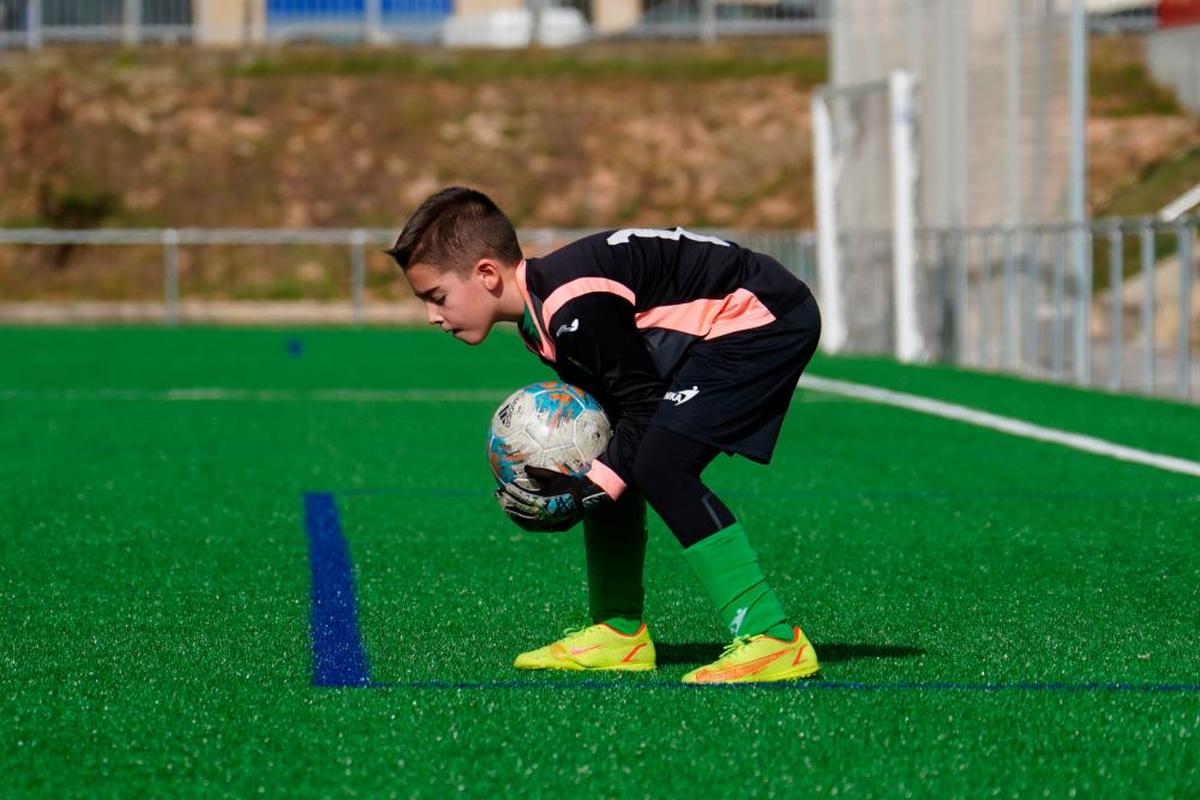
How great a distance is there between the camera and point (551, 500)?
5.18m

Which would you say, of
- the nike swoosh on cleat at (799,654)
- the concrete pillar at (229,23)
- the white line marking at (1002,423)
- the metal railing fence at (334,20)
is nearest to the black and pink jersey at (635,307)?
the nike swoosh on cleat at (799,654)

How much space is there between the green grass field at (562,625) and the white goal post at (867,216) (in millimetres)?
7601

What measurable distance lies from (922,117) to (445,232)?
16.1m

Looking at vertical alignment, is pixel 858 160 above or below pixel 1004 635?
above

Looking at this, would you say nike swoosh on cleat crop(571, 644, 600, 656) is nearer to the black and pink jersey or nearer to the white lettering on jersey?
the black and pink jersey

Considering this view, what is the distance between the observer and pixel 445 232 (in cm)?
508

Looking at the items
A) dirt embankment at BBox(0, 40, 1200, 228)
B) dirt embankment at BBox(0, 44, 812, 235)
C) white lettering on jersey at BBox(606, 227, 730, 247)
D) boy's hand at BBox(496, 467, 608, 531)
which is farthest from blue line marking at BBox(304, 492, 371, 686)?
dirt embankment at BBox(0, 44, 812, 235)

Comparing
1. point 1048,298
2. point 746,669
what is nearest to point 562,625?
point 746,669

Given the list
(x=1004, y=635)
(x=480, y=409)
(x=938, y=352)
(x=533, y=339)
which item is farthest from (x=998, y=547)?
(x=938, y=352)

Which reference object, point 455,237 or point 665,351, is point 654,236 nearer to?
point 665,351

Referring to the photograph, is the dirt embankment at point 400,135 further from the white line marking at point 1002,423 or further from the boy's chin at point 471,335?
the boy's chin at point 471,335

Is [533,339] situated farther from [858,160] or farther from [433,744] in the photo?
[858,160]

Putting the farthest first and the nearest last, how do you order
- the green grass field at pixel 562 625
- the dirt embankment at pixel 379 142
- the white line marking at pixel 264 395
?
the dirt embankment at pixel 379 142 < the white line marking at pixel 264 395 < the green grass field at pixel 562 625

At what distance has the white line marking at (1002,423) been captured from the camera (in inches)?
422
